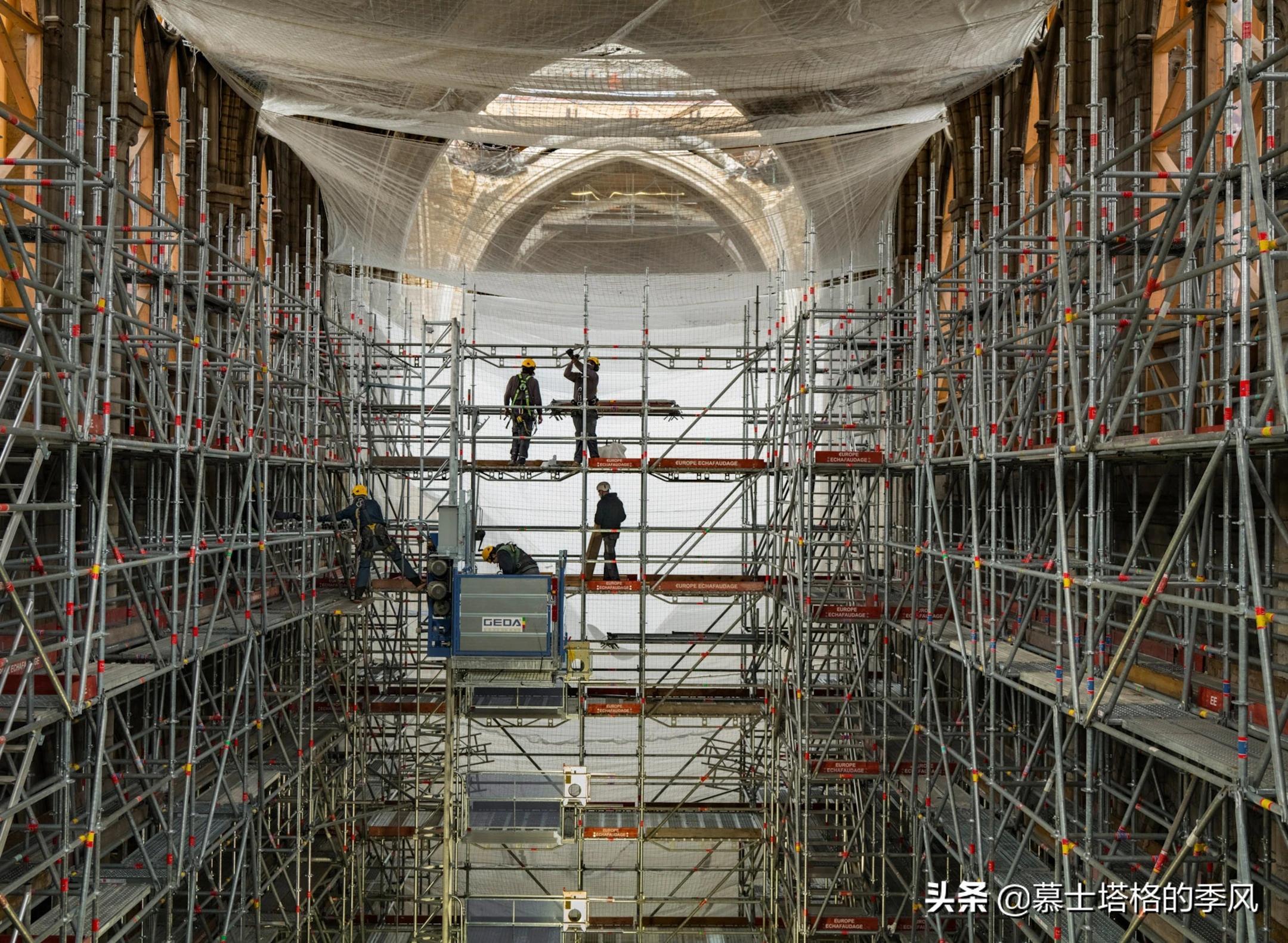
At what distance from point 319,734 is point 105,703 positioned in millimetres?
6329

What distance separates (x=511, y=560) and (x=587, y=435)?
7.80ft

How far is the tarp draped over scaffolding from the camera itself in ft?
31.8

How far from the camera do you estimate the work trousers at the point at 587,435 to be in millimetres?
13938

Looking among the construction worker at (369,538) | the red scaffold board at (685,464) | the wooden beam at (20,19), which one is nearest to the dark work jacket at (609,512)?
the red scaffold board at (685,464)

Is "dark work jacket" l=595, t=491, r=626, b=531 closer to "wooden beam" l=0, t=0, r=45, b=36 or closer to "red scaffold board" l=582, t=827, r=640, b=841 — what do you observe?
"red scaffold board" l=582, t=827, r=640, b=841

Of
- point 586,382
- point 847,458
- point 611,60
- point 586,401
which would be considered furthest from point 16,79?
point 847,458

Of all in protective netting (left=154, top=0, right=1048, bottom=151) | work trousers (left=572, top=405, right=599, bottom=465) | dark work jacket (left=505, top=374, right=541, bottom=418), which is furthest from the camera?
dark work jacket (left=505, top=374, right=541, bottom=418)

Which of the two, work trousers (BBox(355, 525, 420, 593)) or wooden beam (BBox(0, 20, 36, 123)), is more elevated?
wooden beam (BBox(0, 20, 36, 123))

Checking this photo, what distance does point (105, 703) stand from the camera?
7.61 metres

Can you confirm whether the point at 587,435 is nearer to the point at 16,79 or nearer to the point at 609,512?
the point at 609,512

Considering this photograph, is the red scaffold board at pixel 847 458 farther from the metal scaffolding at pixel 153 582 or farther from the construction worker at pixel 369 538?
the metal scaffolding at pixel 153 582

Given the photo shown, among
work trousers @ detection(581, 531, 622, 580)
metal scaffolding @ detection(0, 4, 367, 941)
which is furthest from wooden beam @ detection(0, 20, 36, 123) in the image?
work trousers @ detection(581, 531, 622, 580)

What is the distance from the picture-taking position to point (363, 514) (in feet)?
42.1

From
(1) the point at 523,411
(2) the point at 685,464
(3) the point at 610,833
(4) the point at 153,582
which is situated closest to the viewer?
(4) the point at 153,582
